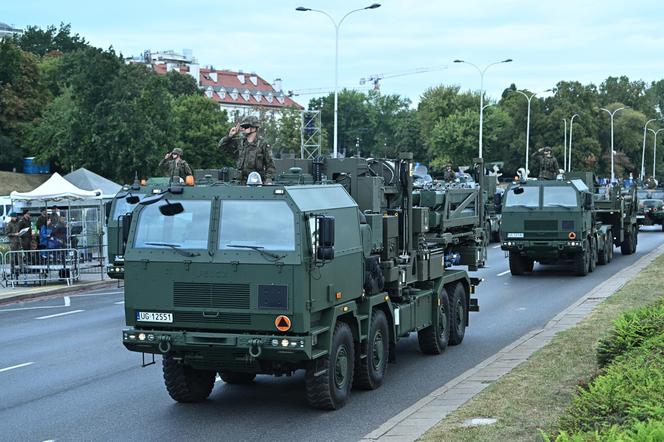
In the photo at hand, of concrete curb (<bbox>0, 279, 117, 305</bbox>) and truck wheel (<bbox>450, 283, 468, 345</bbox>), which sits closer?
truck wheel (<bbox>450, 283, 468, 345</bbox>)

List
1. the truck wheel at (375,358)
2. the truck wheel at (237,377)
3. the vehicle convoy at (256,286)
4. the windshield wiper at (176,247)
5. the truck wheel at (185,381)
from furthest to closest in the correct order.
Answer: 1. the truck wheel at (237,377)
2. the truck wheel at (375,358)
3. the truck wheel at (185,381)
4. the windshield wiper at (176,247)
5. the vehicle convoy at (256,286)

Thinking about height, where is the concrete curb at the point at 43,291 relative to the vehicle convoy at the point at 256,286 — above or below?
→ below

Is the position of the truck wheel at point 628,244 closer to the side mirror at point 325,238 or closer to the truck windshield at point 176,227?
the side mirror at point 325,238

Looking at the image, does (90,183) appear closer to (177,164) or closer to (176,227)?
(177,164)

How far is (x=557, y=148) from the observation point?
105 meters

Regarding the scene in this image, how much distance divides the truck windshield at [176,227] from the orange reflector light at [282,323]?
109cm

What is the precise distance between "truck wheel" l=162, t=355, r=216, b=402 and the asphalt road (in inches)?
4.9

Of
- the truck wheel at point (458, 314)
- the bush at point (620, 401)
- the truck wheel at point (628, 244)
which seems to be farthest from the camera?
the truck wheel at point (628, 244)

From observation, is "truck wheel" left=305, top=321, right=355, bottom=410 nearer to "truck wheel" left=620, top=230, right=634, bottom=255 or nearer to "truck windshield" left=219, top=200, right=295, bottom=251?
"truck windshield" left=219, top=200, right=295, bottom=251

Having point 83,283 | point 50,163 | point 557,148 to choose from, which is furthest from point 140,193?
point 557,148

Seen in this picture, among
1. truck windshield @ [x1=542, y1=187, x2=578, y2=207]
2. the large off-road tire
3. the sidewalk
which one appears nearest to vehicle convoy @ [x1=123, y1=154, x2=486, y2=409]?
the sidewalk

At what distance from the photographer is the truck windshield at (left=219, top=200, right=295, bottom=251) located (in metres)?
10.6

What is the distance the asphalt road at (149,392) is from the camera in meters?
10.5

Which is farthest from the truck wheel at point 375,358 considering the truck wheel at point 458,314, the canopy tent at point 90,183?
the canopy tent at point 90,183
